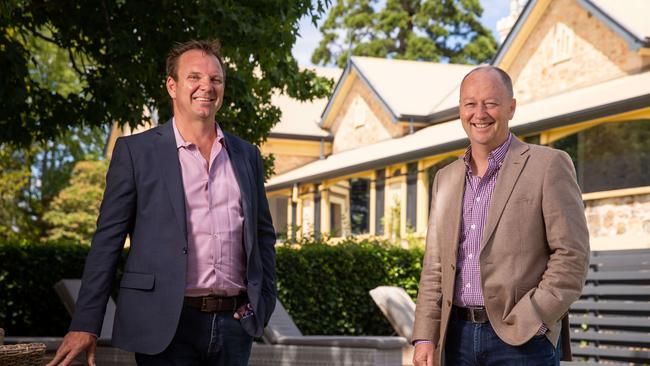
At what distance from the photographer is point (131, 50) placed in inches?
436

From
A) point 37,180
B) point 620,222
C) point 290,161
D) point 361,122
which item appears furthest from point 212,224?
point 37,180

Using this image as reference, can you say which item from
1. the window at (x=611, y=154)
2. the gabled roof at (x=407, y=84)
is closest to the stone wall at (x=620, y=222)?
the window at (x=611, y=154)

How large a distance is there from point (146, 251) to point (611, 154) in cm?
1874

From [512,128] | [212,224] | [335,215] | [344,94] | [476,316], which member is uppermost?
[344,94]

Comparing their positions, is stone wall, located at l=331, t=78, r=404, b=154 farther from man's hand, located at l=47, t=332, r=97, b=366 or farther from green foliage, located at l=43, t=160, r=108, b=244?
man's hand, located at l=47, t=332, r=97, b=366

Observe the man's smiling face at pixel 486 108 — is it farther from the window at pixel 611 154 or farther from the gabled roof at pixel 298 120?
the gabled roof at pixel 298 120

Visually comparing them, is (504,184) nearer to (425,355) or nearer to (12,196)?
(425,355)

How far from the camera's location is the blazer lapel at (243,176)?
13.1 ft

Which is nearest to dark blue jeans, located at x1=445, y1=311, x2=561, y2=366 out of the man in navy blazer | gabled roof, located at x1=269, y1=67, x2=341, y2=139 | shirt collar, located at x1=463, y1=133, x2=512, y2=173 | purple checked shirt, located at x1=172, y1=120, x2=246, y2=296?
shirt collar, located at x1=463, y1=133, x2=512, y2=173

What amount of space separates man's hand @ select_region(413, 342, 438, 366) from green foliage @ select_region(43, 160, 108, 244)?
36818 millimetres

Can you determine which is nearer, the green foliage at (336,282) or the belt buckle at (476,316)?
the belt buckle at (476,316)

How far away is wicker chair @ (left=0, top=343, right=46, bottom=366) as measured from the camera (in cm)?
362

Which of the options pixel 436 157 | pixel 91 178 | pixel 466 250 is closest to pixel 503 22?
pixel 436 157

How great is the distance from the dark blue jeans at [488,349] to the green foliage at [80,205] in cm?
3700
